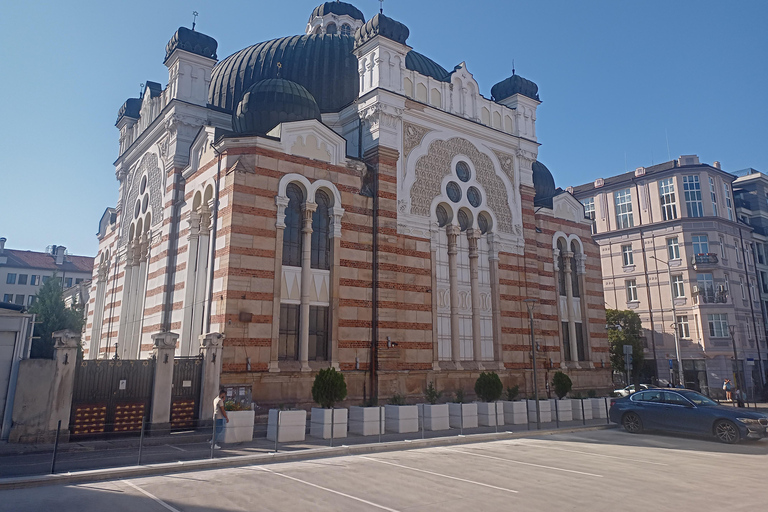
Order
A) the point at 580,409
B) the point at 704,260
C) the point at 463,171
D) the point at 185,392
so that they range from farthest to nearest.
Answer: the point at 704,260 → the point at 463,171 → the point at 580,409 → the point at 185,392

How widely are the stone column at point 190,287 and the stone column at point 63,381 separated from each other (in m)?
6.98

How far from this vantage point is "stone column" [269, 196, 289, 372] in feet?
68.8

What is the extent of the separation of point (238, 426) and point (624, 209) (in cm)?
4414

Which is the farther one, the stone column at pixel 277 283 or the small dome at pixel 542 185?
the small dome at pixel 542 185

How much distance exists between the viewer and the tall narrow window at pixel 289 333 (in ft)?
71.9

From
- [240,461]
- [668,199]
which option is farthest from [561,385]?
[668,199]

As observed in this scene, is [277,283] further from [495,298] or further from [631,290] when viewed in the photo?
[631,290]

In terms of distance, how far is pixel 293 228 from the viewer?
2320cm

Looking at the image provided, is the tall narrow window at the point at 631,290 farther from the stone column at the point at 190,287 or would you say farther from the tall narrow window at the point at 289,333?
the stone column at the point at 190,287

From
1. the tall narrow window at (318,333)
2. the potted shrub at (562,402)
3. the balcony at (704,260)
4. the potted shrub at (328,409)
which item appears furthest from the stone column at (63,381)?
the balcony at (704,260)

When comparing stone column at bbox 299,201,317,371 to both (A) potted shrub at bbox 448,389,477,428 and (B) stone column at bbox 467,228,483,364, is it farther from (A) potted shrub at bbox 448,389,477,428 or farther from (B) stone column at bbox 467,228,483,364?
(B) stone column at bbox 467,228,483,364

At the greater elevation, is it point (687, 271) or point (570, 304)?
point (687, 271)

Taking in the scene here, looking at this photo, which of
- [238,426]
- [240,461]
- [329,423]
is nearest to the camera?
[240,461]

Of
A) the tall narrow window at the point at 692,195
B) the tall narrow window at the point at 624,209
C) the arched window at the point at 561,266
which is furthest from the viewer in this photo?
the tall narrow window at the point at 624,209
